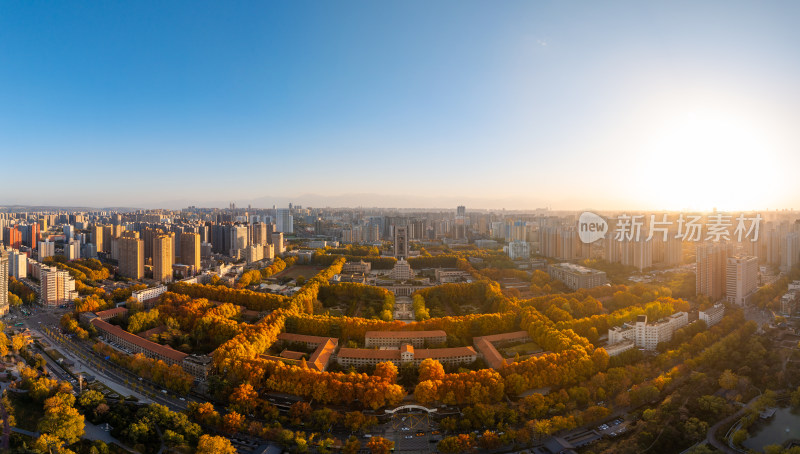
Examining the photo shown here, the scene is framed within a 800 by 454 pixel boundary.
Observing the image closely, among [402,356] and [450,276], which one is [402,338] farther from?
[450,276]

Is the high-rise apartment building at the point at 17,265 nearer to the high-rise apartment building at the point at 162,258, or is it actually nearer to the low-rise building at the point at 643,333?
the high-rise apartment building at the point at 162,258

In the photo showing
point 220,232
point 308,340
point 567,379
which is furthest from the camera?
point 220,232

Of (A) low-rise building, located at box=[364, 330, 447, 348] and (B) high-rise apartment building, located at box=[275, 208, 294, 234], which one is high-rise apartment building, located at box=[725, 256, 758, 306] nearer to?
(A) low-rise building, located at box=[364, 330, 447, 348]

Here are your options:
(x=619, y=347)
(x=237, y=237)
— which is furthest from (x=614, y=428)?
(x=237, y=237)

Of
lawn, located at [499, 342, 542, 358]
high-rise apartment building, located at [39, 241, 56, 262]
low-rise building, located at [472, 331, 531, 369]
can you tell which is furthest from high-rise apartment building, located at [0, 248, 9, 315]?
lawn, located at [499, 342, 542, 358]

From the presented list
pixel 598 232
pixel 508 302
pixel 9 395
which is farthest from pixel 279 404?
pixel 598 232

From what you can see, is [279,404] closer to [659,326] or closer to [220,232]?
[659,326]

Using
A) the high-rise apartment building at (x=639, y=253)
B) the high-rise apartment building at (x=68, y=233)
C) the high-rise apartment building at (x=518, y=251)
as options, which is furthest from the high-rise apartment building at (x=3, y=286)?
the high-rise apartment building at (x=639, y=253)

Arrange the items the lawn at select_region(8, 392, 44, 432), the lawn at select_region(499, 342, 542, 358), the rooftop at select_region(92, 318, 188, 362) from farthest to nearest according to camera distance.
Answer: the lawn at select_region(499, 342, 542, 358)
the rooftop at select_region(92, 318, 188, 362)
the lawn at select_region(8, 392, 44, 432)
